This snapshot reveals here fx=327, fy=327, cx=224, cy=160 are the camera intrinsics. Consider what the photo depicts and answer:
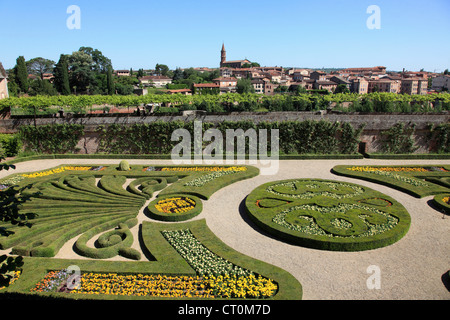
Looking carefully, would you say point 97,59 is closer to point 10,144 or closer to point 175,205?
point 10,144

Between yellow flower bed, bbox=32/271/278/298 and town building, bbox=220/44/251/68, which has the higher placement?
town building, bbox=220/44/251/68

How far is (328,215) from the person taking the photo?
14.5 m


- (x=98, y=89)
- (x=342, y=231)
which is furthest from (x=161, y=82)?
(x=342, y=231)

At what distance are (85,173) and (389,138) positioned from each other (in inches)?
897

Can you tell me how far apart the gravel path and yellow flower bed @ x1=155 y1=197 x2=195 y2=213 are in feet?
2.64

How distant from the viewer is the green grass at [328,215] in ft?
41.0

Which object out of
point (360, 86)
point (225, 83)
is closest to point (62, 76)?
point (225, 83)

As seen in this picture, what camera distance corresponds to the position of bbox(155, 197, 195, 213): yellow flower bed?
15.5 meters

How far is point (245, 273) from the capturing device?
1042 centimetres

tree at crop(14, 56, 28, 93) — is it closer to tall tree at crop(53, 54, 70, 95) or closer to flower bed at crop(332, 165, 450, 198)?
tall tree at crop(53, 54, 70, 95)

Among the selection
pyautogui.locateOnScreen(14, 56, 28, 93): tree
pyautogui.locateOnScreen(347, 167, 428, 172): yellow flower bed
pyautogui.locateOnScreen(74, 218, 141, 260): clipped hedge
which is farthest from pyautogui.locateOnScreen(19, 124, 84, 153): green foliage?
pyautogui.locateOnScreen(14, 56, 28, 93): tree

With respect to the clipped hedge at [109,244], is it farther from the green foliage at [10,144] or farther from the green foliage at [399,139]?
the green foliage at [399,139]

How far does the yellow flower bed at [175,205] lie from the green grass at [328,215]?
2920 mm
